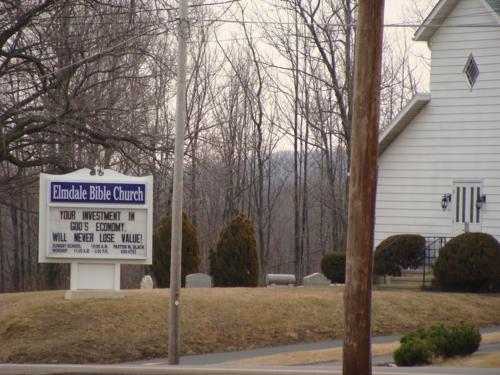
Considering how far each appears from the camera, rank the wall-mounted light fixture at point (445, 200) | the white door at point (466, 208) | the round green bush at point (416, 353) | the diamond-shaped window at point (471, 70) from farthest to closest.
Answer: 1. the wall-mounted light fixture at point (445, 200)
2. the diamond-shaped window at point (471, 70)
3. the white door at point (466, 208)
4. the round green bush at point (416, 353)

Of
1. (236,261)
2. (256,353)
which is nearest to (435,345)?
(256,353)

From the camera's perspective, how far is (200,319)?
2205cm

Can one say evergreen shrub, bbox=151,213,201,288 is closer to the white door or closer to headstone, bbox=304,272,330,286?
headstone, bbox=304,272,330,286

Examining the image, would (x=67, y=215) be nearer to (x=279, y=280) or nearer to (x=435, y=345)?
(x=435, y=345)

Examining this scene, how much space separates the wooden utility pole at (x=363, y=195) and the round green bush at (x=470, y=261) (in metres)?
14.8

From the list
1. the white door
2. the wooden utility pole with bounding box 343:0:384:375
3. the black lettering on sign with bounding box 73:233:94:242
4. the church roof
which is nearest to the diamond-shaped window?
the church roof

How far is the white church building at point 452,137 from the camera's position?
86.3 ft

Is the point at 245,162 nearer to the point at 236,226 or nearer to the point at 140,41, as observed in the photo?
the point at 236,226

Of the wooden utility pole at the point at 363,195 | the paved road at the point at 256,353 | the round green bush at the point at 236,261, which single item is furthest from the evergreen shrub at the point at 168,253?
the wooden utility pole at the point at 363,195

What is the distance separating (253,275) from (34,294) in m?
9.47

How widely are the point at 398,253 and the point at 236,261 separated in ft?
21.0

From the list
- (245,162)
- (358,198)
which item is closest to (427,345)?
(358,198)

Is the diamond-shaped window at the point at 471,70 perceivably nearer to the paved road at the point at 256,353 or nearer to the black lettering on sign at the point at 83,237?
the paved road at the point at 256,353

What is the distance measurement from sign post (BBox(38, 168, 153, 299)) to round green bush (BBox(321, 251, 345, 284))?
9.79 m
